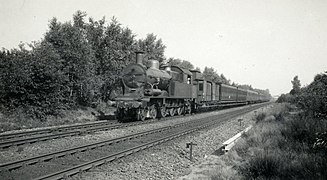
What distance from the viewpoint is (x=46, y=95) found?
51.4 ft

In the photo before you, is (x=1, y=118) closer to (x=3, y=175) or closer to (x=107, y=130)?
(x=107, y=130)

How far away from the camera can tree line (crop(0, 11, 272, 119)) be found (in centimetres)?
1474

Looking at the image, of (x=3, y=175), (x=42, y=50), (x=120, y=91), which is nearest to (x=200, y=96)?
(x=120, y=91)

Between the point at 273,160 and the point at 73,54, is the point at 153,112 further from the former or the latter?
the point at 273,160

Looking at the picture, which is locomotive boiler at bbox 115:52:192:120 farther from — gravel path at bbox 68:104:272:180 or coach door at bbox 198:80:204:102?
gravel path at bbox 68:104:272:180

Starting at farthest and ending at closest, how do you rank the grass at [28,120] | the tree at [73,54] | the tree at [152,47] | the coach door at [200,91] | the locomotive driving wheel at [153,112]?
the tree at [152,47]
the coach door at [200,91]
the tree at [73,54]
the locomotive driving wheel at [153,112]
the grass at [28,120]

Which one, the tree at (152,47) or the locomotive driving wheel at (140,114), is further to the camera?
the tree at (152,47)

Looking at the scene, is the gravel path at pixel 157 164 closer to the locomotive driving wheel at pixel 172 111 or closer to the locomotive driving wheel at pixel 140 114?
the locomotive driving wheel at pixel 140 114

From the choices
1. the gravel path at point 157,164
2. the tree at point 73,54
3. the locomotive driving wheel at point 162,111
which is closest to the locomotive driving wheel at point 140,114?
the locomotive driving wheel at point 162,111

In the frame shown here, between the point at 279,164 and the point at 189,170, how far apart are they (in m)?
2.31

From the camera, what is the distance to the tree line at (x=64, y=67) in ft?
48.4

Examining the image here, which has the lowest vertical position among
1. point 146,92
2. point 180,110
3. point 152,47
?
point 180,110

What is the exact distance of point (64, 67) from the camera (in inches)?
743

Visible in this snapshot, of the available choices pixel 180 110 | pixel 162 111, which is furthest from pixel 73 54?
pixel 180 110
